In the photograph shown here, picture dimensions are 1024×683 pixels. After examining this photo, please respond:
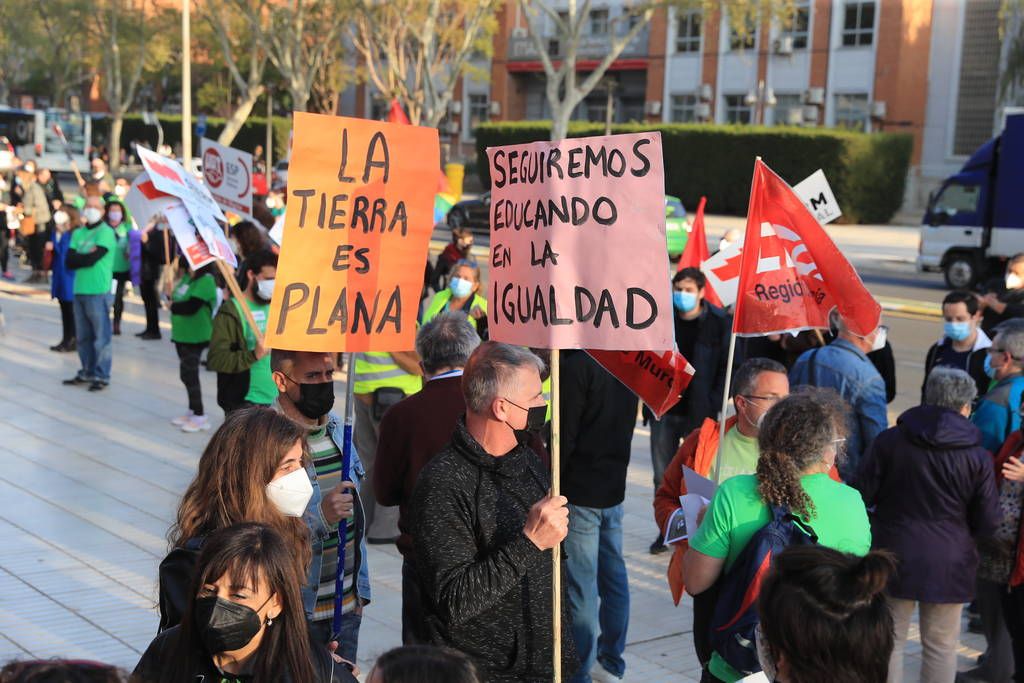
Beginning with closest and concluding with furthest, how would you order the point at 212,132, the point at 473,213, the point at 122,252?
the point at 122,252, the point at 473,213, the point at 212,132

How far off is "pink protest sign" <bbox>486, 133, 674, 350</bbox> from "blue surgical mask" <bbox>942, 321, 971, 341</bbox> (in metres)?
4.50

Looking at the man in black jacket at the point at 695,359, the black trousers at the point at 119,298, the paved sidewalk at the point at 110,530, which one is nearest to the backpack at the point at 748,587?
the paved sidewalk at the point at 110,530

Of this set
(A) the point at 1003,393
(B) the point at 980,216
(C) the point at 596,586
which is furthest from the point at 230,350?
(B) the point at 980,216

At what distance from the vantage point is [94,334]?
12.4 m

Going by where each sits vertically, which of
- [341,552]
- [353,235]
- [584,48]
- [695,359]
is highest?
[584,48]

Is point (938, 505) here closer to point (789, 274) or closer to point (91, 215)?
point (789, 274)

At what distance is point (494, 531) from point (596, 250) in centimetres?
100

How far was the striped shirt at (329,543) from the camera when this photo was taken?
4426mm

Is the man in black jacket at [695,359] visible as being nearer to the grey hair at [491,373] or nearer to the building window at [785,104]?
the grey hair at [491,373]

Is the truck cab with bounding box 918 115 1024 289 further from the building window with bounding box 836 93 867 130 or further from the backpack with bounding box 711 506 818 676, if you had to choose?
the building window with bounding box 836 93 867 130

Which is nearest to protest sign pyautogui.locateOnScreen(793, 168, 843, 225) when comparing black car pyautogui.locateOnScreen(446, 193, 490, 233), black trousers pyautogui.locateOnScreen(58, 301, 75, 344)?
black trousers pyautogui.locateOnScreen(58, 301, 75, 344)

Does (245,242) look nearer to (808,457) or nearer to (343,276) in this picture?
(343,276)

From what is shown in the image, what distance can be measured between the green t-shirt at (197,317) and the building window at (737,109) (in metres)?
43.2

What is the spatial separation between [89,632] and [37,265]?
52.0 feet
